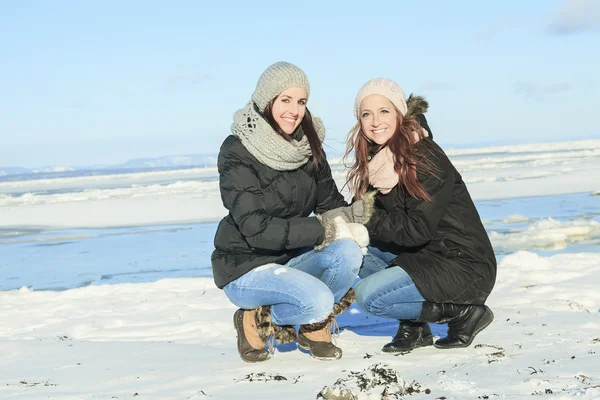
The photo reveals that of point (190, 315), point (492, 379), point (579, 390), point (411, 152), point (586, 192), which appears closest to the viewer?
point (579, 390)

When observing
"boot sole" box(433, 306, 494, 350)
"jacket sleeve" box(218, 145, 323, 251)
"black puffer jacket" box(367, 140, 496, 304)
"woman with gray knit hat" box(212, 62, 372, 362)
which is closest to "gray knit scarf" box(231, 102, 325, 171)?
"woman with gray knit hat" box(212, 62, 372, 362)

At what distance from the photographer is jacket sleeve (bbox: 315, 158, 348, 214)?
4.11m

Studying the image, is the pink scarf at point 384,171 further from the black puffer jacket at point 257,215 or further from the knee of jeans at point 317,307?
the knee of jeans at point 317,307

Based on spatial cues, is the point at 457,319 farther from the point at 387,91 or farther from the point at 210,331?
the point at 210,331

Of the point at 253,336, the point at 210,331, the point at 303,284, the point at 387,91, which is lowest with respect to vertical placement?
the point at 210,331

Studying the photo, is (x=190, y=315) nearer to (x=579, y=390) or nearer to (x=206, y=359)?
(x=206, y=359)

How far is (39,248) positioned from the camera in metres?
10.8

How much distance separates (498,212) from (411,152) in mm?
8564

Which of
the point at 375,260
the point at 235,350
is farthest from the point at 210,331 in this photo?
the point at 375,260

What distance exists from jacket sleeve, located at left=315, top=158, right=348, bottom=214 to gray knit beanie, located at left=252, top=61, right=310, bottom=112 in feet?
1.80

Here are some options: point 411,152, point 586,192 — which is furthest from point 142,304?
point 586,192

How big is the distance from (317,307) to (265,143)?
99 cm

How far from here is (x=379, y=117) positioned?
12.6 feet

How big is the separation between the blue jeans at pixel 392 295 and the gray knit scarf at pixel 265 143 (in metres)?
0.84
